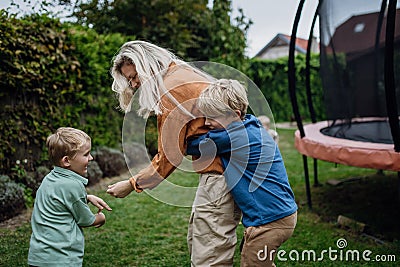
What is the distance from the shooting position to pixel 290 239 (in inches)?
132

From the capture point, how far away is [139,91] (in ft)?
6.36

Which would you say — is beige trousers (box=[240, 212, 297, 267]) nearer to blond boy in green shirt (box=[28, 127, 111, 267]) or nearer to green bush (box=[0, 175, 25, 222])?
blond boy in green shirt (box=[28, 127, 111, 267])

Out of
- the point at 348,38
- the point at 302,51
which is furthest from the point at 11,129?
the point at 302,51

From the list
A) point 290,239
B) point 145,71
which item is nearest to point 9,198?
point 290,239

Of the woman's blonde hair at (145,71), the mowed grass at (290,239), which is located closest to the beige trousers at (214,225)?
the mowed grass at (290,239)

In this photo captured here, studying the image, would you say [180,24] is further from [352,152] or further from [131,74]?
[131,74]

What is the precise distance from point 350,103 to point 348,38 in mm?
722

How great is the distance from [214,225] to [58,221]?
0.63 metres

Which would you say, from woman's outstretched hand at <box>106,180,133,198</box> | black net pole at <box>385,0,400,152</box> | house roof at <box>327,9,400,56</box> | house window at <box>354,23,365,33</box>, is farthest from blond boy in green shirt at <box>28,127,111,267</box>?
house window at <box>354,23,365,33</box>

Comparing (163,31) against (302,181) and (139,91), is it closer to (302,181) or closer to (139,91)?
(302,181)

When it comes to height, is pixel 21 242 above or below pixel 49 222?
below

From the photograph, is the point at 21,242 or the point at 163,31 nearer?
the point at 21,242

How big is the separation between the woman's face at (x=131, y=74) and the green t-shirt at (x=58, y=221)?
46 centimetres

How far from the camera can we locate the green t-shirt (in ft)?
5.94
